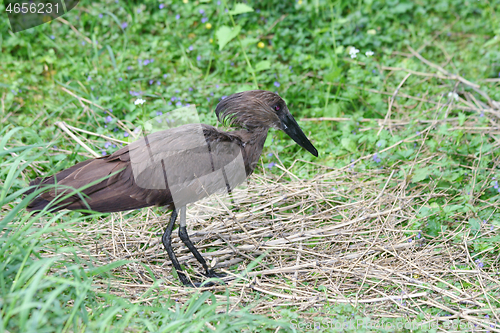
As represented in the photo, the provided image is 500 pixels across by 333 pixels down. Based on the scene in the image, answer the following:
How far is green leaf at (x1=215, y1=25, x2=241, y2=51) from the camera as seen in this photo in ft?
16.4

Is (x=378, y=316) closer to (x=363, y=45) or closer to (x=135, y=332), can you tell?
(x=135, y=332)

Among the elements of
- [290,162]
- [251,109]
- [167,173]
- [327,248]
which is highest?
[251,109]

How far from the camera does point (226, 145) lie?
11.3 ft

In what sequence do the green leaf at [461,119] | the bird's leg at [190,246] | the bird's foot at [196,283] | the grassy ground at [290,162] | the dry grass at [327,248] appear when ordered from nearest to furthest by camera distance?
1. the grassy ground at [290,162]
2. the dry grass at [327,248]
3. the bird's foot at [196,283]
4. the bird's leg at [190,246]
5. the green leaf at [461,119]

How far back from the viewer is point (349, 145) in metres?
4.59

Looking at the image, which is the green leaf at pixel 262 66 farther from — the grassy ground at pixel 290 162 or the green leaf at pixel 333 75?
the green leaf at pixel 333 75

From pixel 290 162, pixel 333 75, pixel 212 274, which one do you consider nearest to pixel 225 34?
pixel 333 75

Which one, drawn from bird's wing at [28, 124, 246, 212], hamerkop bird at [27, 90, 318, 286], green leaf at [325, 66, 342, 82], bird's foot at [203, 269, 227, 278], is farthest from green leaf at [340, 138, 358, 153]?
bird's foot at [203, 269, 227, 278]

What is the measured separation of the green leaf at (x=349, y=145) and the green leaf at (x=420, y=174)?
672 mm

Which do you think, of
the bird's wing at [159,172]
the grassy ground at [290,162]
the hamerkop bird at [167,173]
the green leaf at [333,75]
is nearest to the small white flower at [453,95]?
the grassy ground at [290,162]

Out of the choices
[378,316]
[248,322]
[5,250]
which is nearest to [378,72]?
[378,316]

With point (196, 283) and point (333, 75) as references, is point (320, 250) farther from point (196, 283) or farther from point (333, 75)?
point (333, 75)

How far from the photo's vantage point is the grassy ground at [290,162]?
9.23 feet

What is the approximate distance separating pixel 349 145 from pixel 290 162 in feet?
1.84
